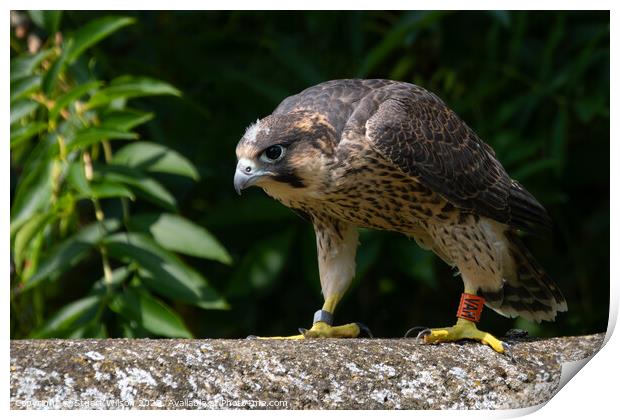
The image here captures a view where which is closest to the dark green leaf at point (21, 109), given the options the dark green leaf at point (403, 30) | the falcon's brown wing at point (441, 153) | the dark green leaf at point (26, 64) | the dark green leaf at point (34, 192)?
the dark green leaf at point (26, 64)

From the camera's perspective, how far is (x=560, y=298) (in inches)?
155

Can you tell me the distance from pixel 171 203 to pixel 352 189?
66 centimetres

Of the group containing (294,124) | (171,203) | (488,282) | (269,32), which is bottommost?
(488,282)

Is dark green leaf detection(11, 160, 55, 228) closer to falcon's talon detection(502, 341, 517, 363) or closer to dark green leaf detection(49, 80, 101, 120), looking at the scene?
dark green leaf detection(49, 80, 101, 120)

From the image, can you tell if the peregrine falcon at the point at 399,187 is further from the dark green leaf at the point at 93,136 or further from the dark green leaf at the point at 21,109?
the dark green leaf at the point at 21,109

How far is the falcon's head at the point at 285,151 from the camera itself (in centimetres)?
325

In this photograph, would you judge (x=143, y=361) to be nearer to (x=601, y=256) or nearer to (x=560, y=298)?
(x=560, y=298)

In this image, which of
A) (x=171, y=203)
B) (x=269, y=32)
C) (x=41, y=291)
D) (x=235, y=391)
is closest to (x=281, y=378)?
(x=235, y=391)

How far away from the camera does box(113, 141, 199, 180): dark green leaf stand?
3818 mm

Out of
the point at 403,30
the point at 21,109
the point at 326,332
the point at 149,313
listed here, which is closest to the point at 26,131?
the point at 21,109

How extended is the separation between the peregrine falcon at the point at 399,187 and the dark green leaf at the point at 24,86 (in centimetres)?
87

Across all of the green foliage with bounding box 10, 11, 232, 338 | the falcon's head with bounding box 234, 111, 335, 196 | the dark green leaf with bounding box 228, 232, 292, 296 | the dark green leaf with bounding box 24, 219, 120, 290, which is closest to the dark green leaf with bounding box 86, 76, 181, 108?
the green foliage with bounding box 10, 11, 232, 338

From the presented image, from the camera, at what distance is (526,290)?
392 cm

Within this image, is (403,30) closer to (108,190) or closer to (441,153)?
(441,153)
